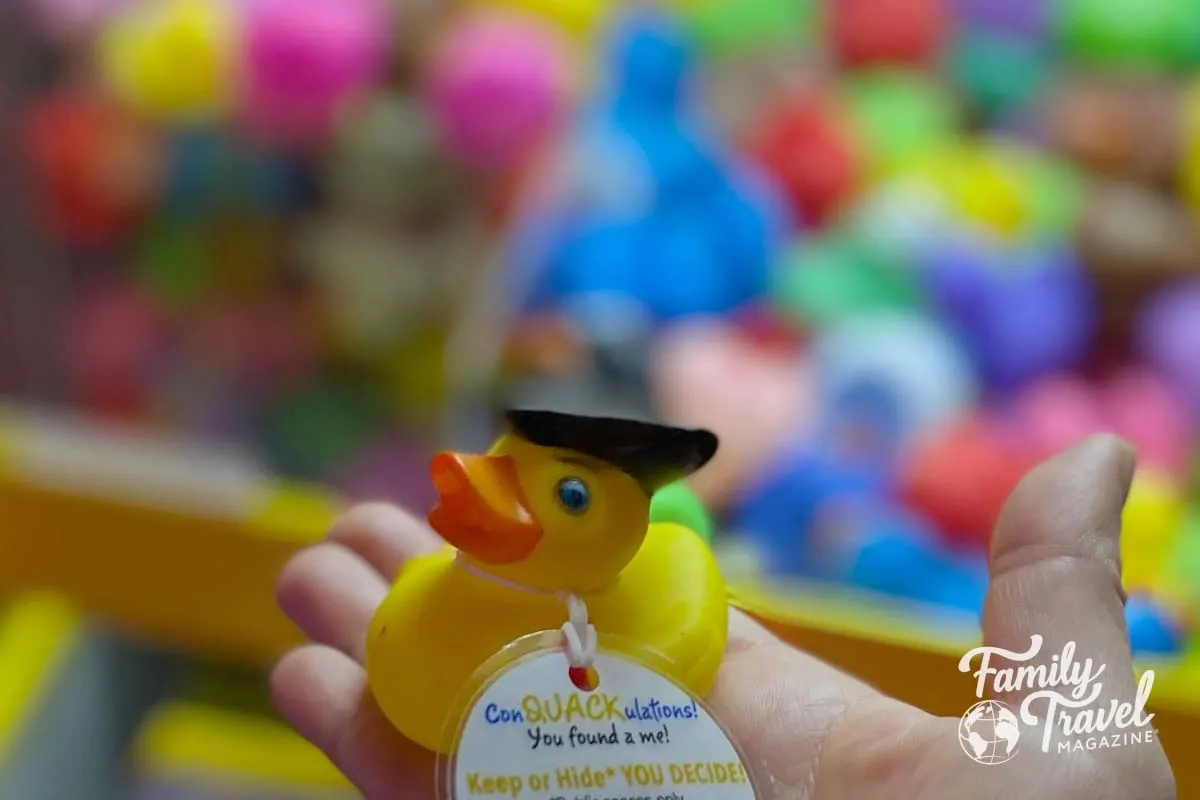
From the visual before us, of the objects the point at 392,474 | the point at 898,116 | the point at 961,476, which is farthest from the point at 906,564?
the point at 898,116

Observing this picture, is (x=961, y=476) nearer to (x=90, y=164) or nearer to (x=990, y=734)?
(x=990, y=734)

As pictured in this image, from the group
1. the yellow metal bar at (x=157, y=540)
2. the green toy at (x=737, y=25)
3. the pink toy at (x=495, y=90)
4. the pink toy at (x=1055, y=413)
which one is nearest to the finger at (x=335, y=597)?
the yellow metal bar at (x=157, y=540)

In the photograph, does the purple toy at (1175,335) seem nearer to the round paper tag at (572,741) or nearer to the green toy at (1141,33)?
the green toy at (1141,33)

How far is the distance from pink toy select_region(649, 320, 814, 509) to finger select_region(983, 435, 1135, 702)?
313 mm

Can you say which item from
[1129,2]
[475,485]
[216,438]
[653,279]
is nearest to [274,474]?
[216,438]

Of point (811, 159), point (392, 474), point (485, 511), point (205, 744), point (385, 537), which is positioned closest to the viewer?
point (485, 511)

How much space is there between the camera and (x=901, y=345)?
31.4 inches

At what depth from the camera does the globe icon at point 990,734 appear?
0.29 metres

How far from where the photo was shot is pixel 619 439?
0.89 feet

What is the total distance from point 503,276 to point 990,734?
583 millimetres

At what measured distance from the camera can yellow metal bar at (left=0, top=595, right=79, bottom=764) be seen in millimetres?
614

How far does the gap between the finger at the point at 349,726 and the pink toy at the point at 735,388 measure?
0.32m

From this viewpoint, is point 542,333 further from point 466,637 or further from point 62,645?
point 466,637

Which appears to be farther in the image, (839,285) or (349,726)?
(839,285)
